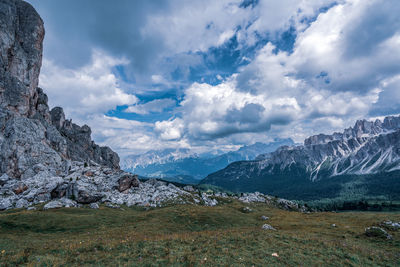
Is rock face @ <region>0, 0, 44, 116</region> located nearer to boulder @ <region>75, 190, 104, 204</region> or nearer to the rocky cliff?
the rocky cliff

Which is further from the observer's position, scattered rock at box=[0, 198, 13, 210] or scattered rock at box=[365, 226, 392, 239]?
scattered rock at box=[0, 198, 13, 210]

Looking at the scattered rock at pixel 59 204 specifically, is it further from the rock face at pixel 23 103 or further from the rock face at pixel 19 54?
the rock face at pixel 19 54

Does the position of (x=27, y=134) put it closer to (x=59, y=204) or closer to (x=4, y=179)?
(x=4, y=179)

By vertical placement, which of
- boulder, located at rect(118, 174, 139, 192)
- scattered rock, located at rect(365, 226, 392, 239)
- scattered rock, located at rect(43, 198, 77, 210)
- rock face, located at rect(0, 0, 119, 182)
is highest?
rock face, located at rect(0, 0, 119, 182)

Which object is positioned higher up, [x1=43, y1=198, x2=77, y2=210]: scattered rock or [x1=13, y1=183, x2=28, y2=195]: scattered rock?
[x1=13, y1=183, x2=28, y2=195]: scattered rock

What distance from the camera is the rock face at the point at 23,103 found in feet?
340

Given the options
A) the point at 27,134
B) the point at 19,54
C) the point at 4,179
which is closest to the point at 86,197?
the point at 4,179

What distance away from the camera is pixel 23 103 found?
122 meters

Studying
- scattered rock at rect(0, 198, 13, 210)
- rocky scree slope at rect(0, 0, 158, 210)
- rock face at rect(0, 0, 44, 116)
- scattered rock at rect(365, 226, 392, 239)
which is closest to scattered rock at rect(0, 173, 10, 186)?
rocky scree slope at rect(0, 0, 158, 210)

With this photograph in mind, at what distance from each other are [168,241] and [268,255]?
12.7 metres

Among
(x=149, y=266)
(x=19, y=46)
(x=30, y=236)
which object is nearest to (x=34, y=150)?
(x=19, y=46)

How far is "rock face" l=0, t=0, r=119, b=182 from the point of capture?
104 meters

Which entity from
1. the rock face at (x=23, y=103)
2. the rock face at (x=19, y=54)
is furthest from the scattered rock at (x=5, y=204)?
the rock face at (x=19, y=54)

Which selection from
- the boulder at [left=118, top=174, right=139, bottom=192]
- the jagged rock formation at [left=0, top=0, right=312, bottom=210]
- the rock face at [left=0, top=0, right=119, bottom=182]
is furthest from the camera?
the boulder at [left=118, top=174, right=139, bottom=192]
